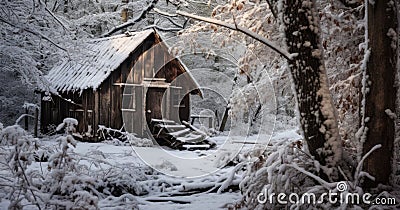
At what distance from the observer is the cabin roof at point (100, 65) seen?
606 inches

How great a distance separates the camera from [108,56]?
16.4m

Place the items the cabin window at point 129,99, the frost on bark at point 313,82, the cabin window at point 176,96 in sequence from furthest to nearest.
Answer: the cabin window at point 176,96, the cabin window at point 129,99, the frost on bark at point 313,82

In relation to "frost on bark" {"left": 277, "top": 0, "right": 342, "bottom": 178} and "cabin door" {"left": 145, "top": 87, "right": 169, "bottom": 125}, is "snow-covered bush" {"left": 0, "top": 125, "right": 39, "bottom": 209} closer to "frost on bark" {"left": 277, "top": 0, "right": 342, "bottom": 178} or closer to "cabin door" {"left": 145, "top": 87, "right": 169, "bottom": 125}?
"frost on bark" {"left": 277, "top": 0, "right": 342, "bottom": 178}

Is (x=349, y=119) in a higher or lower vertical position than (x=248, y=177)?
higher

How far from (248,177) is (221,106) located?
68.5ft

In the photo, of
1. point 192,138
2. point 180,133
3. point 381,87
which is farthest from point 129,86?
point 381,87

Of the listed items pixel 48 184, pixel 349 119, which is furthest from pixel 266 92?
pixel 48 184

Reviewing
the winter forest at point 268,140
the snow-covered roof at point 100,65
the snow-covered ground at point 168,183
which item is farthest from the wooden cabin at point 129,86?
the snow-covered ground at point 168,183

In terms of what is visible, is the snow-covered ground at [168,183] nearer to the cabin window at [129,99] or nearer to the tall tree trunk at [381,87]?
the tall tree trunk at [381,87]

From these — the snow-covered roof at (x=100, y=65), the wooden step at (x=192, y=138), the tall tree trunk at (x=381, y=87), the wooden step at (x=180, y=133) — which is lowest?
the wooden step at (x=192, y=138)

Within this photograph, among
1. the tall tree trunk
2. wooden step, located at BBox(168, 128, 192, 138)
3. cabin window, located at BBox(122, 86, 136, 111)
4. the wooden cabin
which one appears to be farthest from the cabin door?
the tall tree trunk

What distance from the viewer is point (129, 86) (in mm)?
16203

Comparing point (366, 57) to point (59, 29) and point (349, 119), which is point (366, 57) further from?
point (59, 29)

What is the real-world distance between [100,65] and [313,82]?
12.9m
